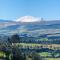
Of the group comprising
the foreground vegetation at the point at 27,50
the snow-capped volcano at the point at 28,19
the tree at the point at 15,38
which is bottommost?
the foreground vegetation at the point at 27,50

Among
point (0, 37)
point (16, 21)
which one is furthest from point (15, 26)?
point (0, 37)

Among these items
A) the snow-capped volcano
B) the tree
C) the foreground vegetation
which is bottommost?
the foreground vegetation

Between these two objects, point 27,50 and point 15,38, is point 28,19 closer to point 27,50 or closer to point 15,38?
point 15,38

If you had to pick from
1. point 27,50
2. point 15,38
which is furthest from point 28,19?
point 27,50

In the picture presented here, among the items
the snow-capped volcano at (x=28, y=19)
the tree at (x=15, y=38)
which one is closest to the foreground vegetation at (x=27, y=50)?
the tree at (x=15, y=38)

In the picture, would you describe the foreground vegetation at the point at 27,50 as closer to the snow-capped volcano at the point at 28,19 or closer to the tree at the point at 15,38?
the tree at the point at 15,38

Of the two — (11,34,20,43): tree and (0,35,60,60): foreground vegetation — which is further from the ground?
(11,34,20,43): tree

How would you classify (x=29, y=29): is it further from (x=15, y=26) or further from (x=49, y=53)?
(x=49, y=53)

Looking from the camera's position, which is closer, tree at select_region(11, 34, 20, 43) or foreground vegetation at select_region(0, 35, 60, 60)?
foreground vegetation at select_region(0, 35, 60, 60)

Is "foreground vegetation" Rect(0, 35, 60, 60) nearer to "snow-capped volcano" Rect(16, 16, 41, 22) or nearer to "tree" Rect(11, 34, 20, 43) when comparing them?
"tree" Rect(11, 34, 20, 43)

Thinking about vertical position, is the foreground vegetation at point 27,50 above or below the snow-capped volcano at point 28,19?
below

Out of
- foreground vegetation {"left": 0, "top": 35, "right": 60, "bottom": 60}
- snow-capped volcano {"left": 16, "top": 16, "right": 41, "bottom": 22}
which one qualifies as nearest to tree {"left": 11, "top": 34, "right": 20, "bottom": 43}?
foreground vegetation {"left": 0, "top": 35, "right": 60, "bottom": 60}

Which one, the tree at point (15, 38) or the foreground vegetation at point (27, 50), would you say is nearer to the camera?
the foreground vegetation at point (27, 50)
